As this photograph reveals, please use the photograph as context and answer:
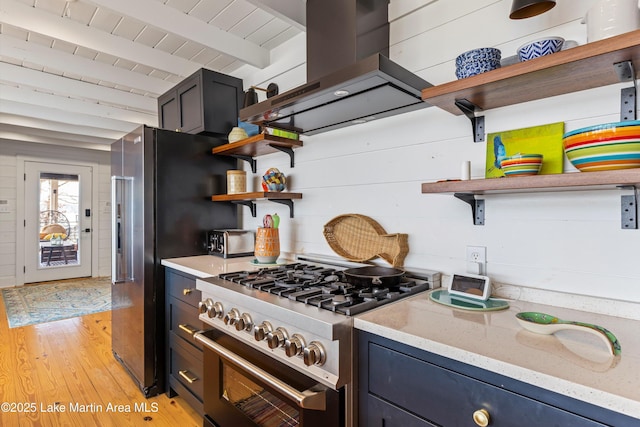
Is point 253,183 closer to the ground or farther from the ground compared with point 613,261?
farther from the ground

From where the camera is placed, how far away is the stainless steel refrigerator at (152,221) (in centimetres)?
223

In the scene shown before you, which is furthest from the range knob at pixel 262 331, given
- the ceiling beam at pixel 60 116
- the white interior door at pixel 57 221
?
the white interior door at pixel 57 221

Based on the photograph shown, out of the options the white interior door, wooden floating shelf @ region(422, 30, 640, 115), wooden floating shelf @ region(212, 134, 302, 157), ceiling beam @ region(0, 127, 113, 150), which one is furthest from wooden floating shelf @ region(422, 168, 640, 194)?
the white interior door

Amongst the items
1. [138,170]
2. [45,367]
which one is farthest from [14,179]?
[138,170]

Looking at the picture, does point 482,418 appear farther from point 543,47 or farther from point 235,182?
point 235,182

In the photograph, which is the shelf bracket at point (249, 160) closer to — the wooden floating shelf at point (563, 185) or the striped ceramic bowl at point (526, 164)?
the wooden floating shelf at point (563, 185)

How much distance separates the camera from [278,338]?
115cm

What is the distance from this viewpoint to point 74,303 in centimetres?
434

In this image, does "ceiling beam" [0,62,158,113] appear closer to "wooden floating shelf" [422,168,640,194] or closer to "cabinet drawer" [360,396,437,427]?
"wooden floating shelf" [422,168,640,194]

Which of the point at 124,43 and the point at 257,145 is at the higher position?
the point at 124,43

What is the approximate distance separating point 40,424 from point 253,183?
1947mm

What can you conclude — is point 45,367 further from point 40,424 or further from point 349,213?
point 349,213

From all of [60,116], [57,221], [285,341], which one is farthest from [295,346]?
[57,221]

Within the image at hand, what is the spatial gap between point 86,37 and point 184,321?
1992 mm
